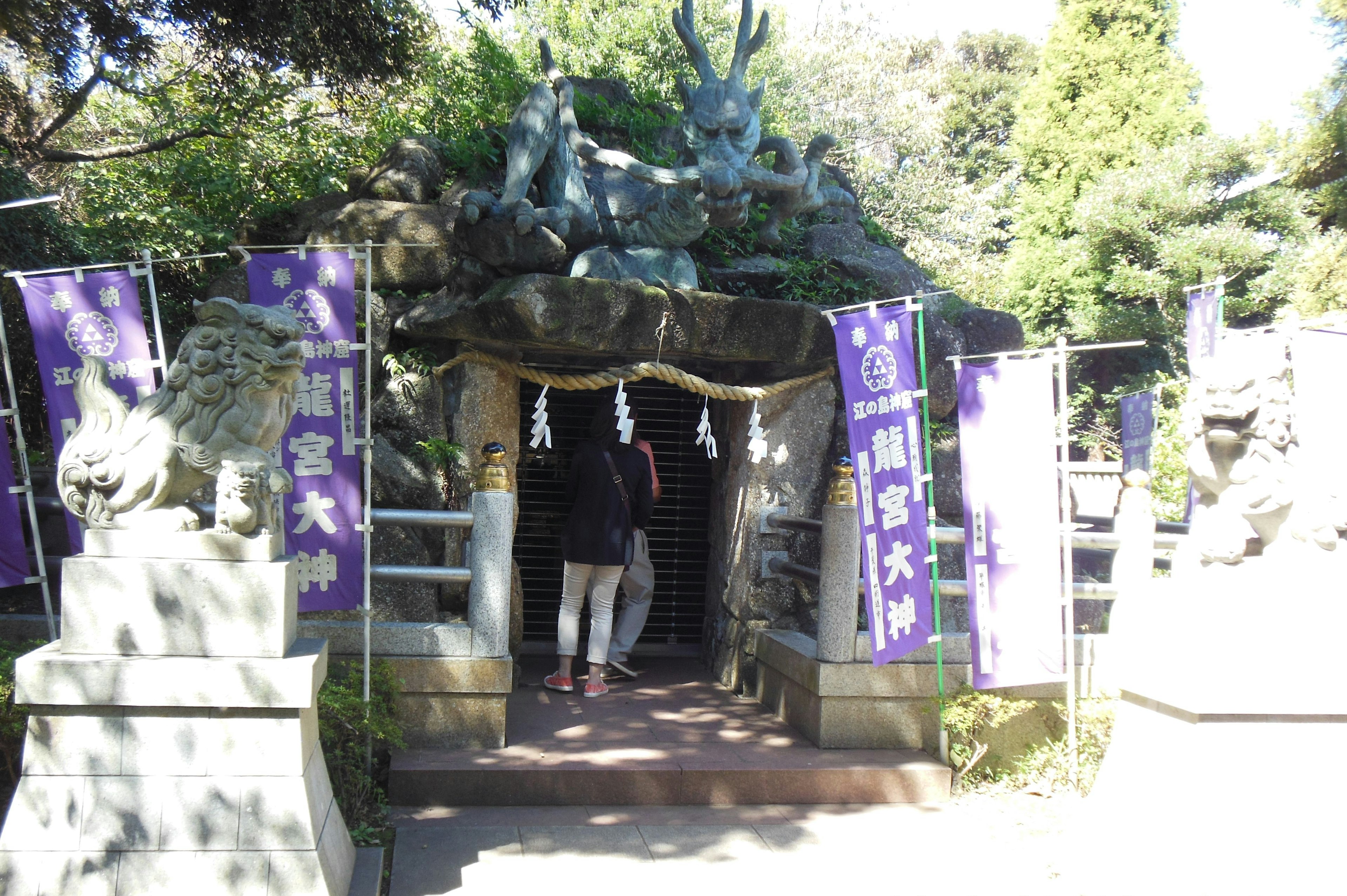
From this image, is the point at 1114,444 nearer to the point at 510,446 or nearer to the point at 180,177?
the point at 510,446

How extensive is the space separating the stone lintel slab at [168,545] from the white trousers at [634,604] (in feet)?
13.7

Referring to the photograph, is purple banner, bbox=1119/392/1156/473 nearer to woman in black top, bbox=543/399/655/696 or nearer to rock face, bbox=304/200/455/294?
woman in black top, bbox=543/399/655/696

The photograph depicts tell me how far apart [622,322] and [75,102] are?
526 cm

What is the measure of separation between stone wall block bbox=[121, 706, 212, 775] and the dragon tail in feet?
2.64

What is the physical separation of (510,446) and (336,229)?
248cm

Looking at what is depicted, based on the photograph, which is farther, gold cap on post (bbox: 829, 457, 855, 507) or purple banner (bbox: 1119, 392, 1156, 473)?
purple banner (bbox: 1119, 392, 1156, 473)

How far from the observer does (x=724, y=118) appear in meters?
6.87

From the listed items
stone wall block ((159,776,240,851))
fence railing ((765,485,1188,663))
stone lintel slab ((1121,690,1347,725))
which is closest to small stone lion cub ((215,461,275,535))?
stone wall block ((159,776,240,851))

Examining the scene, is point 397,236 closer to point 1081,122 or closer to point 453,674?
point 453,674

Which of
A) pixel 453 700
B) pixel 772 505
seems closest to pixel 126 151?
pixel 453 700

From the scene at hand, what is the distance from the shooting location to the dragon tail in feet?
12.3

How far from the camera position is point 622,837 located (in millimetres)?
4992

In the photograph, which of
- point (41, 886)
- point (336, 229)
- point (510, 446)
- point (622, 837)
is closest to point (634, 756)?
point (622, 837)

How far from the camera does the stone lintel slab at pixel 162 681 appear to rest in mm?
3570
